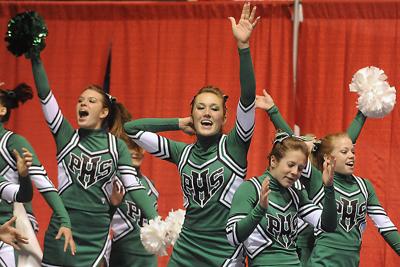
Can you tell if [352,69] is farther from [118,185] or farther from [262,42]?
[118,185]

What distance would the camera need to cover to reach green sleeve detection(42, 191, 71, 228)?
19.4 feet

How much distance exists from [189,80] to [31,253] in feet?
8.59

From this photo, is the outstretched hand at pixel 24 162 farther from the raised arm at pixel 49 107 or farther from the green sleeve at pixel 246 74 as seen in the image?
the green sleeve at pixel 246 74

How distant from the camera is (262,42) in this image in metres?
8.21

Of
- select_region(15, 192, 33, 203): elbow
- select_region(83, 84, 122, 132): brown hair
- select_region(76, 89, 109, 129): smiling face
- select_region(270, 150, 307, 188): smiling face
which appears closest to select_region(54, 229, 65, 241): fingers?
select_region(15, 192, 33, 203): elbow

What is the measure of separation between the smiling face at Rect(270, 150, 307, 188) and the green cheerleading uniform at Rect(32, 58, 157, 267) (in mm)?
1011

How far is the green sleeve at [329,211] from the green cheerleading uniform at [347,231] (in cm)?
87

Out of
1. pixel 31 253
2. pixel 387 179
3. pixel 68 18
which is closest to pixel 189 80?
pixel 68 18

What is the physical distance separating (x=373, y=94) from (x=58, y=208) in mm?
2261

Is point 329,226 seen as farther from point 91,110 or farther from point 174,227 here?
point 91,110

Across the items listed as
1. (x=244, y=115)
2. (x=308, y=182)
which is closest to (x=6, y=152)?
(x=244, y=115)

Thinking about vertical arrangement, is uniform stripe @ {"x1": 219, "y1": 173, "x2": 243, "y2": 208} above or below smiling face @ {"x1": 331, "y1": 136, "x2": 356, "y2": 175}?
below

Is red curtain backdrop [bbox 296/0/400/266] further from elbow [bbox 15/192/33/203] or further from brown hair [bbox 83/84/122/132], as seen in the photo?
elbow [bbox 15/192/33/203]

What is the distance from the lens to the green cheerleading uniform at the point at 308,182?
616 cm
